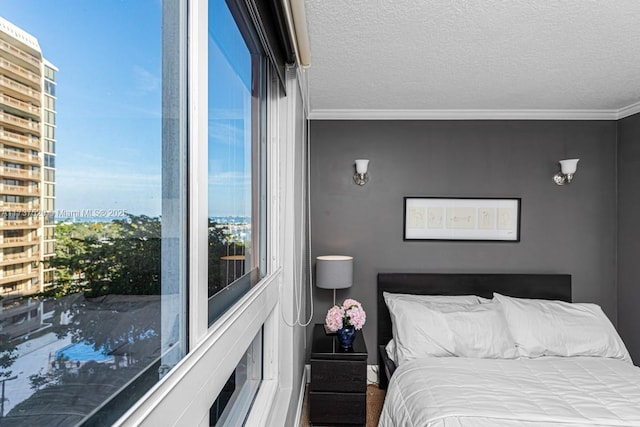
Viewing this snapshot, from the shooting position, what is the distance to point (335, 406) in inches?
106

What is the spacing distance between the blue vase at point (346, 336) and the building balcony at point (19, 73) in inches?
105

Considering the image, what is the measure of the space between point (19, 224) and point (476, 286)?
3485 mm

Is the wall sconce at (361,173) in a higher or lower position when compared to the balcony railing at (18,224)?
higher

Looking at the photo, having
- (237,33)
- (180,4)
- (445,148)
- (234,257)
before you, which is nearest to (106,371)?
(180,4)

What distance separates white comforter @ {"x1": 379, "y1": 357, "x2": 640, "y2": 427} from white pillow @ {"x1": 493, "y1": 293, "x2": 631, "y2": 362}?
0.32 feet

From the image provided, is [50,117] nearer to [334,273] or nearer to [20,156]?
[20,156]

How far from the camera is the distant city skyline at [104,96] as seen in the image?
43cm

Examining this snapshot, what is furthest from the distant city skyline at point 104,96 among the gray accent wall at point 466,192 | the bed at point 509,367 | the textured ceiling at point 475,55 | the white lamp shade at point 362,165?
the gray accent wall at point 466,192

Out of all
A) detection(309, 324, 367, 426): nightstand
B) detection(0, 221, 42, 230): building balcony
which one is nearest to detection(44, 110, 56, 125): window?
detection(0, 221, 42, 230): building balcony

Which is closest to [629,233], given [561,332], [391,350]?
[561,332]

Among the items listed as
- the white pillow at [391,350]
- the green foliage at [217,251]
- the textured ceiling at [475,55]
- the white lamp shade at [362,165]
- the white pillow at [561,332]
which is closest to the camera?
the green foliage at [217,251]

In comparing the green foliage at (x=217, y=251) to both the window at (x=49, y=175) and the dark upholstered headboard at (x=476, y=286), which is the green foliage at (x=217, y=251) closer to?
the window at (x=49, y=175)

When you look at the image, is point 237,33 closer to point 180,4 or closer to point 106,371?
point 180,4

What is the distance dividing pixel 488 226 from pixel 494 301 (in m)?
0.69
